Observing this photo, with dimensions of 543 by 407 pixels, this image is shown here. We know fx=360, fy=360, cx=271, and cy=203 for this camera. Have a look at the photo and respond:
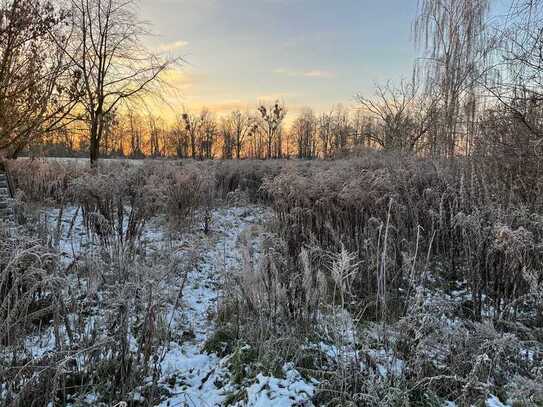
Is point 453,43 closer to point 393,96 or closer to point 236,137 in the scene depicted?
point 393,96

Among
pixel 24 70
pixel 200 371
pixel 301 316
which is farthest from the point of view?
pixel 24 70

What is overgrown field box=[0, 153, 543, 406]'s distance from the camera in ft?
6.91

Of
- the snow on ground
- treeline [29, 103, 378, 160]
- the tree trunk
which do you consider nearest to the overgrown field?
the snow on ground

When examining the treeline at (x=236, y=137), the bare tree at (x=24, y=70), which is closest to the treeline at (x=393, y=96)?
the bare tree at (x=24, y=70)

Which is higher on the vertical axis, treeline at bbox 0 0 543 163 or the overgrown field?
treeline at bbox 0 0 543 163

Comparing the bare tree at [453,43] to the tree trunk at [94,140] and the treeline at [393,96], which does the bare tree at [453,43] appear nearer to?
the treeline at [393,96]

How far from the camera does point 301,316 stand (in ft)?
8.98

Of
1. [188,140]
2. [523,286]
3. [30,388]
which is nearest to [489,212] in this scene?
[523,286]

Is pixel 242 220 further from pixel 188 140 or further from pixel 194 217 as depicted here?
pixel 188 140

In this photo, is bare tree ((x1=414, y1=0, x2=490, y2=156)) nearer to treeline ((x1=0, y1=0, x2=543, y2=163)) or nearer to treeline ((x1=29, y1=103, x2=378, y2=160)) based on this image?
treeline ((x1=0, y1=0, x2=543, y2=163))

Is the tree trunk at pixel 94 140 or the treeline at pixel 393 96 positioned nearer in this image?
the treeline at pixel 393 96

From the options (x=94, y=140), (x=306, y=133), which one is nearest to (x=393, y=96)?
(x=94, y=140)

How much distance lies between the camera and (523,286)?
321 centimetres

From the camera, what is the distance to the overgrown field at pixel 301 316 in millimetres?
2105
